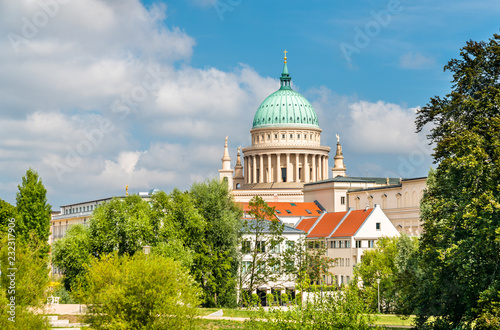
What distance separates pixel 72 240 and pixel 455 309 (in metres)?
38.7

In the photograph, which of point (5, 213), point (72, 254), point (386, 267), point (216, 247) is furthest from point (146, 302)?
point (5, 213)

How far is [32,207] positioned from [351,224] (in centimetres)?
5583

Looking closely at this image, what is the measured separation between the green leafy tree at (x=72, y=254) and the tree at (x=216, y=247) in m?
8.94

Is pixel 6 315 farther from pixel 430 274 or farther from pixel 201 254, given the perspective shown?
pixel 201 254

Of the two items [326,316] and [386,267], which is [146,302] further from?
[386,267]

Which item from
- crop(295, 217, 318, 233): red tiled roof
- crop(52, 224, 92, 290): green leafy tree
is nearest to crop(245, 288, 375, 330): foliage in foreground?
crop(52, 224, 92, 290): green leafy tree

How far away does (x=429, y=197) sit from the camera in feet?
147

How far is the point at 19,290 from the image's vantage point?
39.6 meters

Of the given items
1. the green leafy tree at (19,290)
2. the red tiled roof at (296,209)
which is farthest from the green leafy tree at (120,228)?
the red tiled roof at (296,209)

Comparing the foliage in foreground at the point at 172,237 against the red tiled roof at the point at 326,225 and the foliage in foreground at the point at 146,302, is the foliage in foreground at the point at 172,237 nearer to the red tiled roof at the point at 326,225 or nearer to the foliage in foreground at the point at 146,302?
the foliage in foreground at the point at 146,302

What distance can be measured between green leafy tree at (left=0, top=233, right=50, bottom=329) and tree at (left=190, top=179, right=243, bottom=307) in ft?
84.5

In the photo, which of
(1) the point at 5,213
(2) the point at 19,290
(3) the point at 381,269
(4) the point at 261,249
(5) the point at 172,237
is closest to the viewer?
(2) the point at 19,290

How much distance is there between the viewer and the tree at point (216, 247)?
6888 centimetres

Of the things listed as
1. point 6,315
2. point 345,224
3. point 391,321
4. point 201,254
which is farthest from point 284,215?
point 6,315
